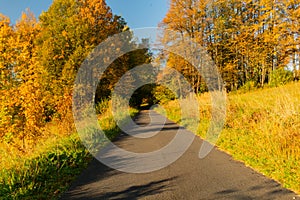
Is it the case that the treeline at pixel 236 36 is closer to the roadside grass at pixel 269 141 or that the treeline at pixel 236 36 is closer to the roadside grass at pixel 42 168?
the roadside grass at pixel 269 141

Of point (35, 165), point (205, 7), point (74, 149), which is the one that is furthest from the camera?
point (205, 7)

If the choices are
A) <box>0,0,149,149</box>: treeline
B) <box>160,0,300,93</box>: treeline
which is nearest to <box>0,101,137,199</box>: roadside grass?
<box>0,0,149,149</box>: treeline

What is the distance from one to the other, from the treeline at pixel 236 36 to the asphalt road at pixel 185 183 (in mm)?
21259

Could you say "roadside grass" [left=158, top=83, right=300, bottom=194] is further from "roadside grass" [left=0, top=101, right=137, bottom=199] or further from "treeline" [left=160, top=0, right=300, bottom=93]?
"treeline" [left=160, top=0, right=300, bottom=93]

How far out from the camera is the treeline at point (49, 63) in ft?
23.4

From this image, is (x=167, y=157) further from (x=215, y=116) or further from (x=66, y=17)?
(x=66, y=17)

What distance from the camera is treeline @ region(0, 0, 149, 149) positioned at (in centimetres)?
714

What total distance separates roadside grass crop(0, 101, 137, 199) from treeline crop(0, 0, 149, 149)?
2.61 feet

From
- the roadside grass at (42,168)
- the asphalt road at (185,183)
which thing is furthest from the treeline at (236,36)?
the roadside grass at (42,168)

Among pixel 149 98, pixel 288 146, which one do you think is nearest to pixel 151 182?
pixel 288 146

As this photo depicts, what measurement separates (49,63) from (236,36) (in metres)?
21.4

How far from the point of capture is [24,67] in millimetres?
7297

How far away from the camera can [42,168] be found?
18.6ft

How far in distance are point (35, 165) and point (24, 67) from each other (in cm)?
312
